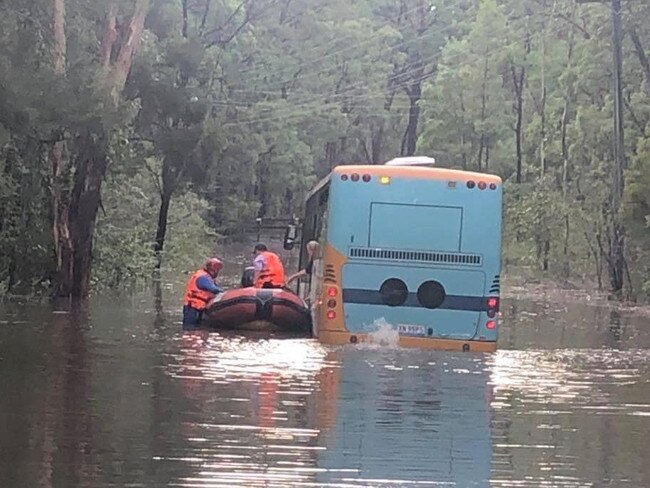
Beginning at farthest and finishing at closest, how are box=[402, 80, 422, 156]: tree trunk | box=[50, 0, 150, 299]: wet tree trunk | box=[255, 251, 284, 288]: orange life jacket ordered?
1. box=[402, 80, 422, 156]: tree trunk
2. box=[50, 0, 150, 299]: wet tree trunk
3. box=[255, 251, 284, 288]: orange life jacket

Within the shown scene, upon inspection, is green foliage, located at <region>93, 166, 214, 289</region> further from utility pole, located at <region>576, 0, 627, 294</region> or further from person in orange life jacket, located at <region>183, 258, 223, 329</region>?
utility pole, located at <region>576, 0, 627, 294</region>

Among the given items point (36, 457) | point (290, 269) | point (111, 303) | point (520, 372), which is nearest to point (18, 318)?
point (111, 303)

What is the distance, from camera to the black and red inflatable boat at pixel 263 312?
72.4 feet

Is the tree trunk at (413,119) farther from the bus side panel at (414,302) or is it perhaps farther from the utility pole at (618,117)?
the bus side panel at (414,302)

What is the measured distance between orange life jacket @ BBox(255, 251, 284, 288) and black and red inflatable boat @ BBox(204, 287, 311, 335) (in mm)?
1374

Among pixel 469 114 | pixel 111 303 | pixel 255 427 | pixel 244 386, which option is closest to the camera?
pixel 255 427

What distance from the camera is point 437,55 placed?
7644 centimetres

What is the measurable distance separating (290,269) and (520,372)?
3190 centimetres

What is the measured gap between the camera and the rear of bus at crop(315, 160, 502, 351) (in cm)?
1909

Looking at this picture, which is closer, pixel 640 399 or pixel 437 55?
pixel 640 399

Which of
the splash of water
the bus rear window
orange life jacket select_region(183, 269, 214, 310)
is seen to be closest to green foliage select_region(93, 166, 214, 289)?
orange life jacket select_region(183, 269, 214, 310)

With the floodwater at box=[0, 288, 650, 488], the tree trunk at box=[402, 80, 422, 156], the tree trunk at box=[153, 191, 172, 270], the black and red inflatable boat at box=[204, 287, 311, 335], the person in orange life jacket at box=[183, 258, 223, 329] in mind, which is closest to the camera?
the floodwater at box=[0, 288, 650, 488]

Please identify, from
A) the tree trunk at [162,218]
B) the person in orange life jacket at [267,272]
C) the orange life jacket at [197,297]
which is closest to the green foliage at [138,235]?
the tree trunk at [162,218]

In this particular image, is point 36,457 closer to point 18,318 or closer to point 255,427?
point 255,427
